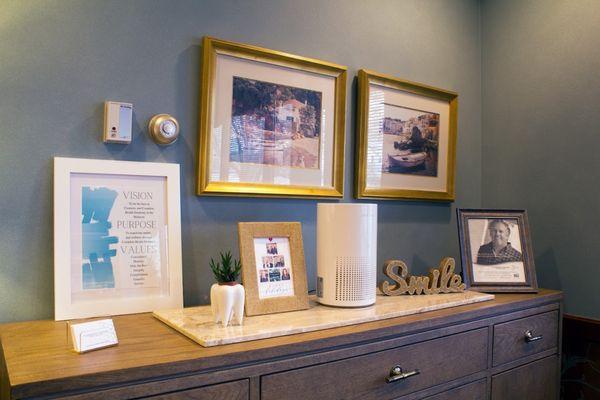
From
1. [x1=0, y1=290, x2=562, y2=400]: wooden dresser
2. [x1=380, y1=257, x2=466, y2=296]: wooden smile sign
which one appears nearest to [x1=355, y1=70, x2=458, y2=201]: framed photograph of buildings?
[x1=380, y1=257, x2=466, y2=296]: wooden smile sign

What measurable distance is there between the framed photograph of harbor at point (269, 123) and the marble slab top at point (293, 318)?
0.43m

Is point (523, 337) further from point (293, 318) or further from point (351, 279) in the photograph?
point (293, 318)

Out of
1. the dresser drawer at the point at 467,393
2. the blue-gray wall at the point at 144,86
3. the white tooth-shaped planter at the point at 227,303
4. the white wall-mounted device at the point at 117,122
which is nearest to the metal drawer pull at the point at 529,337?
the dresser drawer at the point at 467,393

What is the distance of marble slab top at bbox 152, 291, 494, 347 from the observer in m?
1.06

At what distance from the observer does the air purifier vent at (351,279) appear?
1.38m

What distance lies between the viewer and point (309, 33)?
5.70 feet

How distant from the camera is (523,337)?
5.36 feet

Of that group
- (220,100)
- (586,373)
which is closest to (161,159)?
(220,100)

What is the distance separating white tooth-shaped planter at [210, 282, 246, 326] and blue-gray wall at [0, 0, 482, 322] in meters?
0.36

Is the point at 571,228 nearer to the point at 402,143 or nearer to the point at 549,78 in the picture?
the point at 549,78

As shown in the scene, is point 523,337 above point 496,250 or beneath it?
beneath

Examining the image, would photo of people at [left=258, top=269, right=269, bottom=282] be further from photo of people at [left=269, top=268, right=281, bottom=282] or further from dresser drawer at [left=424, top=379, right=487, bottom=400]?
dresser drawer at [left=424, top=379, right=487, bottom=400]

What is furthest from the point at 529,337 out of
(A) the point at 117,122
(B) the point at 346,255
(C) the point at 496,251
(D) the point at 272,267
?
(A) the point at 117,122

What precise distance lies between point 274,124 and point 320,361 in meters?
0.85
